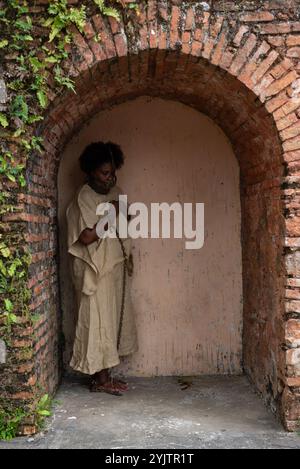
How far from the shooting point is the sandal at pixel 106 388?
4.70 metres

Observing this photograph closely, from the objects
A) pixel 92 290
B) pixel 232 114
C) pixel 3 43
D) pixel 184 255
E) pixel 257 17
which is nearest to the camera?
pixel 3 43

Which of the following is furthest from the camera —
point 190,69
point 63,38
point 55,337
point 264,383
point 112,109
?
point 112,109

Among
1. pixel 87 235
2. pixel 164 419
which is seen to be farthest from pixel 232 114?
pixel 164 419

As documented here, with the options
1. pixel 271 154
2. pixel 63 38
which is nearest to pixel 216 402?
pixel 271 154

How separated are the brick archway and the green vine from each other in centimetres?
11

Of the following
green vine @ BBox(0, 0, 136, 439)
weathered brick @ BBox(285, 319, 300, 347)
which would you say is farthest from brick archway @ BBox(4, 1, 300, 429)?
green vine @ BBox(0, 0, 136, 439)

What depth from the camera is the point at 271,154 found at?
3994 mm

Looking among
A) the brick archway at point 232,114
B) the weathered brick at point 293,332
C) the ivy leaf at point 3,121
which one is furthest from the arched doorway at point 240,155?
the ivy leaf at point 3,121

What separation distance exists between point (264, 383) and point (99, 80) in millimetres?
2705

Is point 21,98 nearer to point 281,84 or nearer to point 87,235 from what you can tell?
point 87,235

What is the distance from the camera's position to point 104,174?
4.60 meters

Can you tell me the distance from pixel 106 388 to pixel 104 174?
1846 millimetres

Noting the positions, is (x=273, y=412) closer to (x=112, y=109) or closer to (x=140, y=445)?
(x=140, y=445)

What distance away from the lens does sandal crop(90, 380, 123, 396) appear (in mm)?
4699
